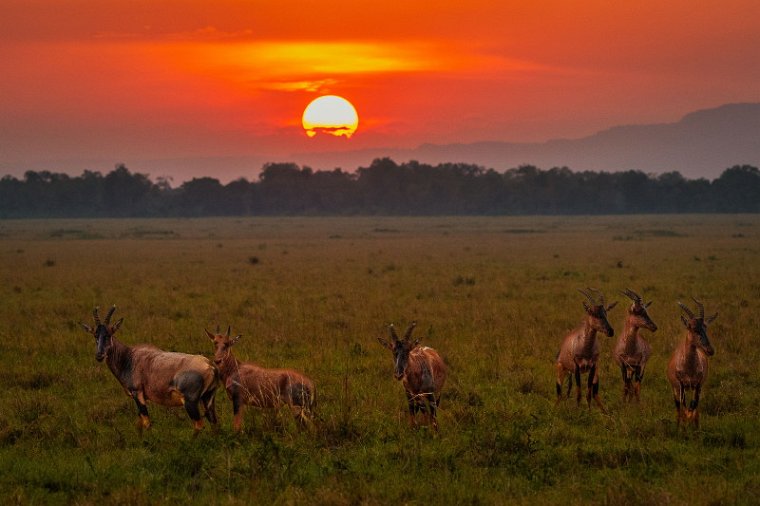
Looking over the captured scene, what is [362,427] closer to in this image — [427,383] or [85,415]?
[427,383]

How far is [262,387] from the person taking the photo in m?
11.4

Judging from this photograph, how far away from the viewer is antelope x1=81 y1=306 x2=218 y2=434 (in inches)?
433

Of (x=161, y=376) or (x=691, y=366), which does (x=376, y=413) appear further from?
(x=691, y=366)

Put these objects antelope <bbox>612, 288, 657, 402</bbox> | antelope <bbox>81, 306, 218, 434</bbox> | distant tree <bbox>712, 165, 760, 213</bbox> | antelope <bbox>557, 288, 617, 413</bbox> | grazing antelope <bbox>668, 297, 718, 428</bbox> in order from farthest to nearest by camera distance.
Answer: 1. distant tree <bbox>712, 165, 760, 213</bbox>
2. antelope <bbox>612, 288, 657, 402</bbox>
3. antelope <bbox>557, 288, 617, 413</bbox>
4. grazing antelope <bbox>668, 297, 718, 428</bbox>
5. antelope <bbox>81, 306, 218, 434</bbox>

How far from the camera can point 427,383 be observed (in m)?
11.5

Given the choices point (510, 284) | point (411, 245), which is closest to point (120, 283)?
point (510, 284)

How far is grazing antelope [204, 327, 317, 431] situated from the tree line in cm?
16293

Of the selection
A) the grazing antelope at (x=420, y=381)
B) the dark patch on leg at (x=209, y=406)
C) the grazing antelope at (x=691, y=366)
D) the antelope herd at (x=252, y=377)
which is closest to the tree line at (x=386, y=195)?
the grazing antelope at (x=691, y=366)

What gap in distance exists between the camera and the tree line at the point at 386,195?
173375 mm

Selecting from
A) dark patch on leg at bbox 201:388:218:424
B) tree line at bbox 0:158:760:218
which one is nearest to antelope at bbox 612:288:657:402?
dark patch on leg at bbox 201:388:218:424

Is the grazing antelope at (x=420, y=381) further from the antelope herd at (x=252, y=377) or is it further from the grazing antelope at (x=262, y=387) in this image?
the grazing antelope at (x=262, y=387)

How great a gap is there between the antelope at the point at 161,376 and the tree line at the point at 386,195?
163 meters

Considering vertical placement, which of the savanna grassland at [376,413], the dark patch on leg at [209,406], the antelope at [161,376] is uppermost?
the antelope at [161,376]

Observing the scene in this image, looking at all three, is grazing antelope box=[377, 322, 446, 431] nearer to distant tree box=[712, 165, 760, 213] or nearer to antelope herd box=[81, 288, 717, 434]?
antelope herd box=[81, 288, 717, 434]
